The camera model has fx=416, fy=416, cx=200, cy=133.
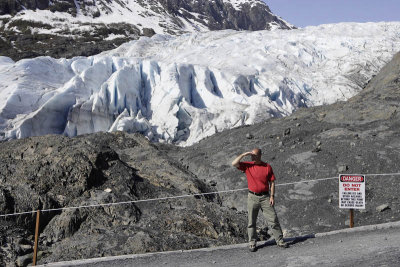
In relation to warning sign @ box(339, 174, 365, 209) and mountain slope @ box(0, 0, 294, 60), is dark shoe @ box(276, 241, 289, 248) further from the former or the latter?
mountain slope @ box(0, 0, 294, 60)

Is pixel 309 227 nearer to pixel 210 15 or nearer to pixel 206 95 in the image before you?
pixel 206 95

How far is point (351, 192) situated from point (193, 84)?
22.2 meters

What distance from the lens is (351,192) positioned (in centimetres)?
577

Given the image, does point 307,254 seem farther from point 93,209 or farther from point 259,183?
point 93,209

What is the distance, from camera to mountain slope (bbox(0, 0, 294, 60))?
62.0m

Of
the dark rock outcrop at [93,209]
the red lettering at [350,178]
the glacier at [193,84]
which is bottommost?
the dark rock outcrop at [93,209]

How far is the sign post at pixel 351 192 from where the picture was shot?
18.7 feet

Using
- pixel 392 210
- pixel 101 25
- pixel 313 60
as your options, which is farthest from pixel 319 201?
pixel 101 25

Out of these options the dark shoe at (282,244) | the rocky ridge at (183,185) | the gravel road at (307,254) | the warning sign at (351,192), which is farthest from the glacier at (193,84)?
the dark shoe at (282,244)

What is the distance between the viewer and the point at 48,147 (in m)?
9.88

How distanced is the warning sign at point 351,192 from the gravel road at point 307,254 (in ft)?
1.13

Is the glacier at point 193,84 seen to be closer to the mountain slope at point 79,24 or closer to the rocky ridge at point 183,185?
the rocky ridge at point 183,185

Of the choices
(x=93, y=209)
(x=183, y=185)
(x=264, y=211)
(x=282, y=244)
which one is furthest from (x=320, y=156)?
(x=264, y=211)

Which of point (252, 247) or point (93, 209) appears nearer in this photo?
point (252, 247)
